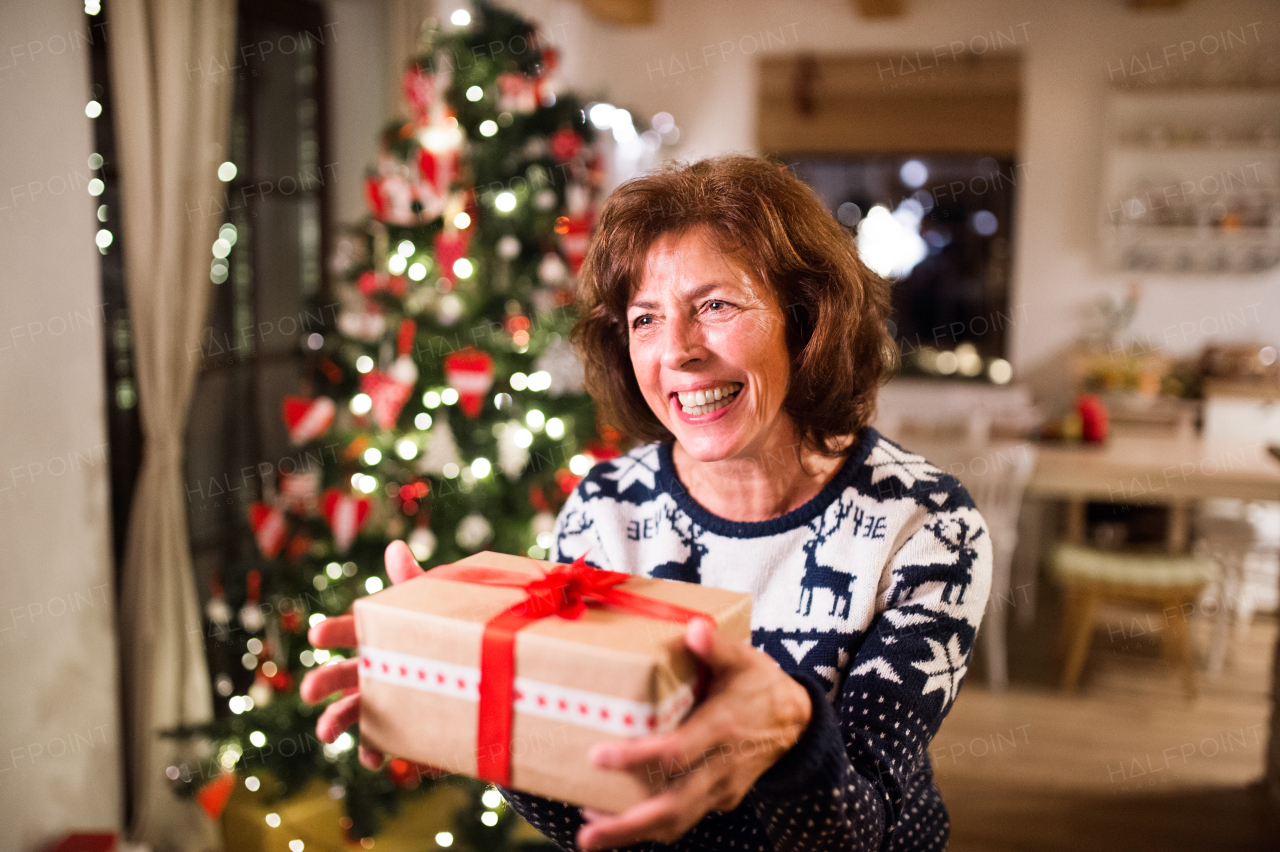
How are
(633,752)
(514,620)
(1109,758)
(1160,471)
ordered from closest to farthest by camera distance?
(633,752) → (514,620) → (1109,758) → (1160,471)

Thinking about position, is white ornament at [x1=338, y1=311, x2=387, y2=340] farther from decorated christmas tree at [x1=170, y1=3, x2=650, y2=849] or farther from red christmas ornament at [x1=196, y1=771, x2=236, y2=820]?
red christmas ornament at [x1=196, y1=771, x2=236, y2=820]

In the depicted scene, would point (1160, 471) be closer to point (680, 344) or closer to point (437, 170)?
point (437, 170)

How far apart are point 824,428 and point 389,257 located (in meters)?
1.81

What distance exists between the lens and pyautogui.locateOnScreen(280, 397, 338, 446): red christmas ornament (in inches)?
102

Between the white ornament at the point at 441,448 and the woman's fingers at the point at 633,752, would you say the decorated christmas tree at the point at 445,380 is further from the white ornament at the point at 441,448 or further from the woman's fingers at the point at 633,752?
the woman's fingers at the point at 633,752

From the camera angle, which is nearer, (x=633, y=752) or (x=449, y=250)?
(x=633, y=752)

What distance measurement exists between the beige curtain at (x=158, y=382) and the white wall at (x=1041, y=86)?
2868mm

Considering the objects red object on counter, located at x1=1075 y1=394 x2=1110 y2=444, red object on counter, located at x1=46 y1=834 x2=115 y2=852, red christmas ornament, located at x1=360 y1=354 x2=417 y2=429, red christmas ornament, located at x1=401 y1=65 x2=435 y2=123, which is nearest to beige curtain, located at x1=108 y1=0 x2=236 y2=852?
red object on counter, located at x1=46 y1=834 x2=115 y2=852

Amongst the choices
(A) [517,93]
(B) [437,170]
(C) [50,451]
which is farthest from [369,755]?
(A) [517,93]

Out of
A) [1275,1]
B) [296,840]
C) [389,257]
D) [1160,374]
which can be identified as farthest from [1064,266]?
[296,840]

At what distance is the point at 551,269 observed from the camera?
2588mm

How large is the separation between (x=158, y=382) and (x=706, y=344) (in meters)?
1.86

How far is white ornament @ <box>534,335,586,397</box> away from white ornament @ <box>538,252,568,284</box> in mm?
159

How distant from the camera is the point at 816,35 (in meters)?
5.61
